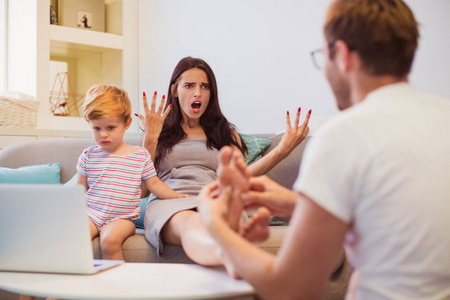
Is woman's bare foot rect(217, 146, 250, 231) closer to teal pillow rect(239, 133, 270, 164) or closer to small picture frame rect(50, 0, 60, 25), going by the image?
teal pillow rect(239, 133, 270, 164)

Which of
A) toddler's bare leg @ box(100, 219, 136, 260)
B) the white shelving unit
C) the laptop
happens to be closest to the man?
the laptop

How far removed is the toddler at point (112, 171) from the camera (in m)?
1.91

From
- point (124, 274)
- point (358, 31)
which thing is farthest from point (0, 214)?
point (358, 31)

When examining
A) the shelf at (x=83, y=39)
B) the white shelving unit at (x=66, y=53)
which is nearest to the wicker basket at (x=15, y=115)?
the white shelving unit at (x=66, y=53)

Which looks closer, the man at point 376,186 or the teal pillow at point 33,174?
the man at point 376,186

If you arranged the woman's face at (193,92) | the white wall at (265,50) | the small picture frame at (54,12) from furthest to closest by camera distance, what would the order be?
the small picture frame at (54,12), the woman's face at (193,92), the white wall at (265,50)

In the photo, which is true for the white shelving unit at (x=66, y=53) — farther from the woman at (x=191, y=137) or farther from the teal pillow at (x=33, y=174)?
the woman at (x=191, y=137)

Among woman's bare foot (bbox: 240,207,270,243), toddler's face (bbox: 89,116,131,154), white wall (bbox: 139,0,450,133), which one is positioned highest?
white wall (bbox: 139,0,450,133)

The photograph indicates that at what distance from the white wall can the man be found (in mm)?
1298

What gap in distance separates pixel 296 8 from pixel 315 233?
2.20 meters

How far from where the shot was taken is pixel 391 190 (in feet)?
2.58

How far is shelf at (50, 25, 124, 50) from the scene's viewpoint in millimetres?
3857

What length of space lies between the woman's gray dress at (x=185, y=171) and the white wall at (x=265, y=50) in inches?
25.5

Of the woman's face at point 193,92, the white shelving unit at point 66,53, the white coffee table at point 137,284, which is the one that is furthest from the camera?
the white shelving unit at point 66,53
